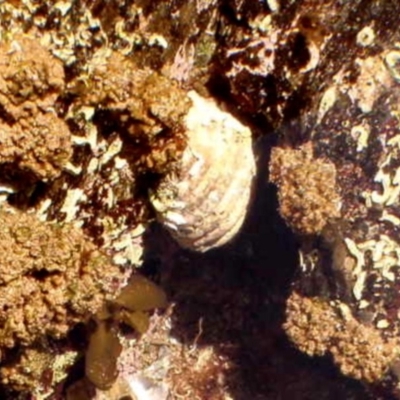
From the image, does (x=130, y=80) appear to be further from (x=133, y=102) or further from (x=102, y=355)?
(x=102, y=355)

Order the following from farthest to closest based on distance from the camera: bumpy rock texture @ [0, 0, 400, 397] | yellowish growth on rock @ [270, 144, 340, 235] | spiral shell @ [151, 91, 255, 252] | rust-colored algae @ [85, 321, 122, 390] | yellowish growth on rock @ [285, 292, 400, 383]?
1. yellowish growth on rock @ [285, 292, 400, 383]
2. yellowish growth on rock @ [270, 144, 340, 235]
3. rust-colored algae @ [85, 321, 122, 390]
4. spiral shell @ [151, 91, 255, 252]
5. bumpy rock texture @ [0, 0, 400, 397]

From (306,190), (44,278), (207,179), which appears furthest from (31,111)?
(306,190)

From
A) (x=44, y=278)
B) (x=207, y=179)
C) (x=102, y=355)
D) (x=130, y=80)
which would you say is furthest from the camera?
(x=102, y=355)

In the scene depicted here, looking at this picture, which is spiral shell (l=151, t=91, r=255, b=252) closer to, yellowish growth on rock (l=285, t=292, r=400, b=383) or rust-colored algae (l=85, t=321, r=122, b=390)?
rust-colored algae (l=85, t=321, r=122, b=390)

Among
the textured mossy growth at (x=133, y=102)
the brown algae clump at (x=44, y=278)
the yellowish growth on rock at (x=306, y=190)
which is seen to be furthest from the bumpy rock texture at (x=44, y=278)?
the yellowish growth on rock at (x=306, y=190)

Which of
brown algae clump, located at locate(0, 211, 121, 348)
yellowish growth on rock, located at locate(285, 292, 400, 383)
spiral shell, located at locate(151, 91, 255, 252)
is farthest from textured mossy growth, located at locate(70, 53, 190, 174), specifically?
yellowish growth on rock, located at locate(285, 292, 400, 383)

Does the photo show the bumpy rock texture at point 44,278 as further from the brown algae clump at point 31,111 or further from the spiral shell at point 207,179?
the spiral shell at point 207,179
